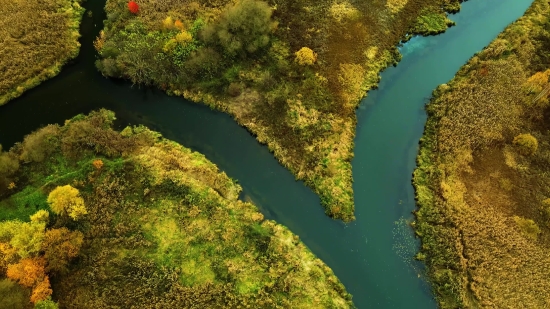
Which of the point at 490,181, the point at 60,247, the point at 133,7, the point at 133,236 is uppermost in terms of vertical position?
the point at 490,181

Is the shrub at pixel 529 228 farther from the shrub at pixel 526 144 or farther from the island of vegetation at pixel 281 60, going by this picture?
the island of vegetation at pixel 281 60

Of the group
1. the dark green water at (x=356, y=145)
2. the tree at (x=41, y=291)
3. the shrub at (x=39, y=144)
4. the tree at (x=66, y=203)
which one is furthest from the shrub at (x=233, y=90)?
the tree at (x=41, y=291)

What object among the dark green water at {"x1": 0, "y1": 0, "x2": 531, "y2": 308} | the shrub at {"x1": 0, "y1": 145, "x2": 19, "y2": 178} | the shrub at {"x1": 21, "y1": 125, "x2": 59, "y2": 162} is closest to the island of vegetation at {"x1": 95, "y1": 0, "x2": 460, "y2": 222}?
the dark green water at {"x1": 0, "y1": 0, "x2": 531, "y2": 308}

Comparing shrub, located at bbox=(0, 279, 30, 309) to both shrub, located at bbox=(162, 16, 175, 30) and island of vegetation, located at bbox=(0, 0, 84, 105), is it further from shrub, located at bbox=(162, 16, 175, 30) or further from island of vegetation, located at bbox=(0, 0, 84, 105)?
shrub, located at bbox=(162, 16, 175, 30)

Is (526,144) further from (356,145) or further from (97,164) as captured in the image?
(97,164)

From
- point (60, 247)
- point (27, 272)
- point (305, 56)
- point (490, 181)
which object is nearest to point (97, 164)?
point (60, 247)

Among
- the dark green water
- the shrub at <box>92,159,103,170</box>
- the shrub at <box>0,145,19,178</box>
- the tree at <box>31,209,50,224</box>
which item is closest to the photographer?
the tree at <box>31,209,50,224</box>
